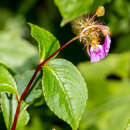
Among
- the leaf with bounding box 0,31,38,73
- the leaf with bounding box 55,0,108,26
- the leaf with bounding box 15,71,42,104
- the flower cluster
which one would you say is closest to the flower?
the flower cluster

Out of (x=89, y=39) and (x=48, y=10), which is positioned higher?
(x=89, y=39)

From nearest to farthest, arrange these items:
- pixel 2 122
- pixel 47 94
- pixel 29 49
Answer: pixel 47 94
pixel 2 122
pixel 29 49

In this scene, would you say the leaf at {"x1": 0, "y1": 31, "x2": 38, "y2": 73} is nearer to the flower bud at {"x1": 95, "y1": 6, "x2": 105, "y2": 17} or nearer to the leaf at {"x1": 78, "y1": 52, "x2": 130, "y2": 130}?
the leaf at {"x1": 78, "y1": 52, "x2": 130, "y2": 130}

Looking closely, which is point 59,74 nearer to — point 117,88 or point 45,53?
point 45,53

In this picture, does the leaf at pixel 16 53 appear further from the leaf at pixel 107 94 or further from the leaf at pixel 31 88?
the leaf at pixel 31 88

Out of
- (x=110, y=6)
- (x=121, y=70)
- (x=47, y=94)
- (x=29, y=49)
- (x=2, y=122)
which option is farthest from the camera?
(x=121, y=70)

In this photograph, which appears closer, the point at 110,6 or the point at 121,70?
the point at 110,6

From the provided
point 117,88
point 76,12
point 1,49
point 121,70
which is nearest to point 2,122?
point 76,12
